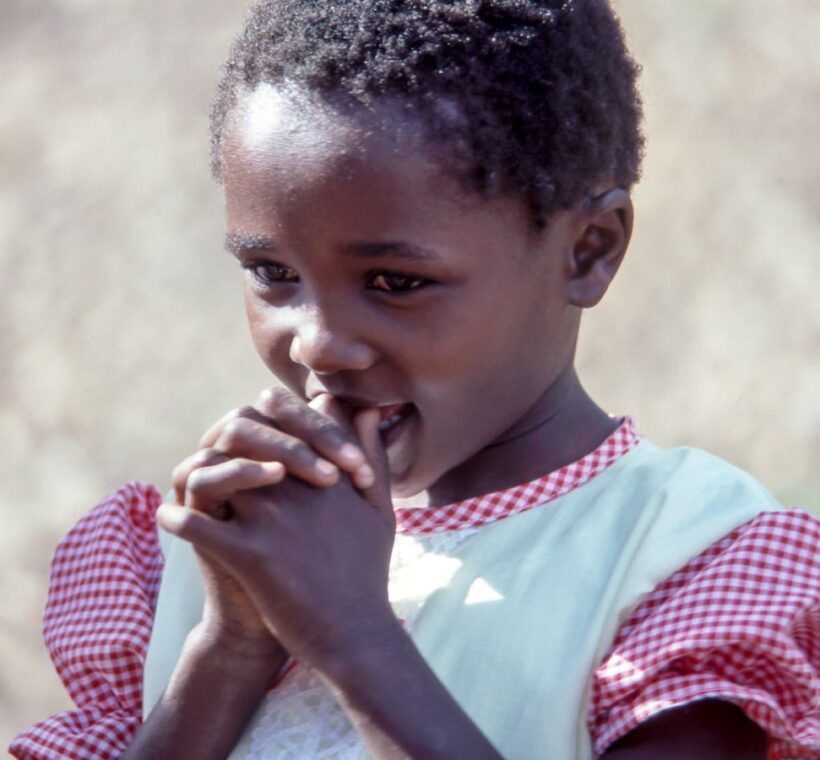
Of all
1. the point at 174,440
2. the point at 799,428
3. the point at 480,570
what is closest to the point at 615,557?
the point at 480,570

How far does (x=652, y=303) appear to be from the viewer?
324 centimetres

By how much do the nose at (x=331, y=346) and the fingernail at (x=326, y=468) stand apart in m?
0.12

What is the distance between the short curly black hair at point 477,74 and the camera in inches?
66.6

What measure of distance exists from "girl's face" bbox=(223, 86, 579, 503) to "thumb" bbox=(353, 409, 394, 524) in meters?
0.03

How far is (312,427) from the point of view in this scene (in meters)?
1.62

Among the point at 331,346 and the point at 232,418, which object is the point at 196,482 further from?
the point at 331,346

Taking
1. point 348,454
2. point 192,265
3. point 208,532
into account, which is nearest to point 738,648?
point 348,454

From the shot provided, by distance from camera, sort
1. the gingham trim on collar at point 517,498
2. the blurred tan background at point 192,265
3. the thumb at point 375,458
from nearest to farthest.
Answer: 1. the thumb at point 375,458
2. the gingham trim on collar at point 517,498
3. the blurred tan background at point 192,265

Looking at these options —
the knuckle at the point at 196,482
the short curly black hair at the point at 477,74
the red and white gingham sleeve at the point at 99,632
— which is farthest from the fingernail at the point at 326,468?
the red and white gingham sleeve at the point at 99,632

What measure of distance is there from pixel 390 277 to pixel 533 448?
299 millimetres

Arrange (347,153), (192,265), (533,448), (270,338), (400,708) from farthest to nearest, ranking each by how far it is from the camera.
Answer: (192,265), (533,448), (270,338), (347,153), (400,708)

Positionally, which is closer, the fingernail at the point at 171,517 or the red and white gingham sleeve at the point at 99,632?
the fingernail at the point at 171,517

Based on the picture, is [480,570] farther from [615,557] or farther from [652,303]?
[652,303]

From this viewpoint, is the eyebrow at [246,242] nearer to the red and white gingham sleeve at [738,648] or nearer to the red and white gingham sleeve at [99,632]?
the red and white gingham sleeve at [99,632]
